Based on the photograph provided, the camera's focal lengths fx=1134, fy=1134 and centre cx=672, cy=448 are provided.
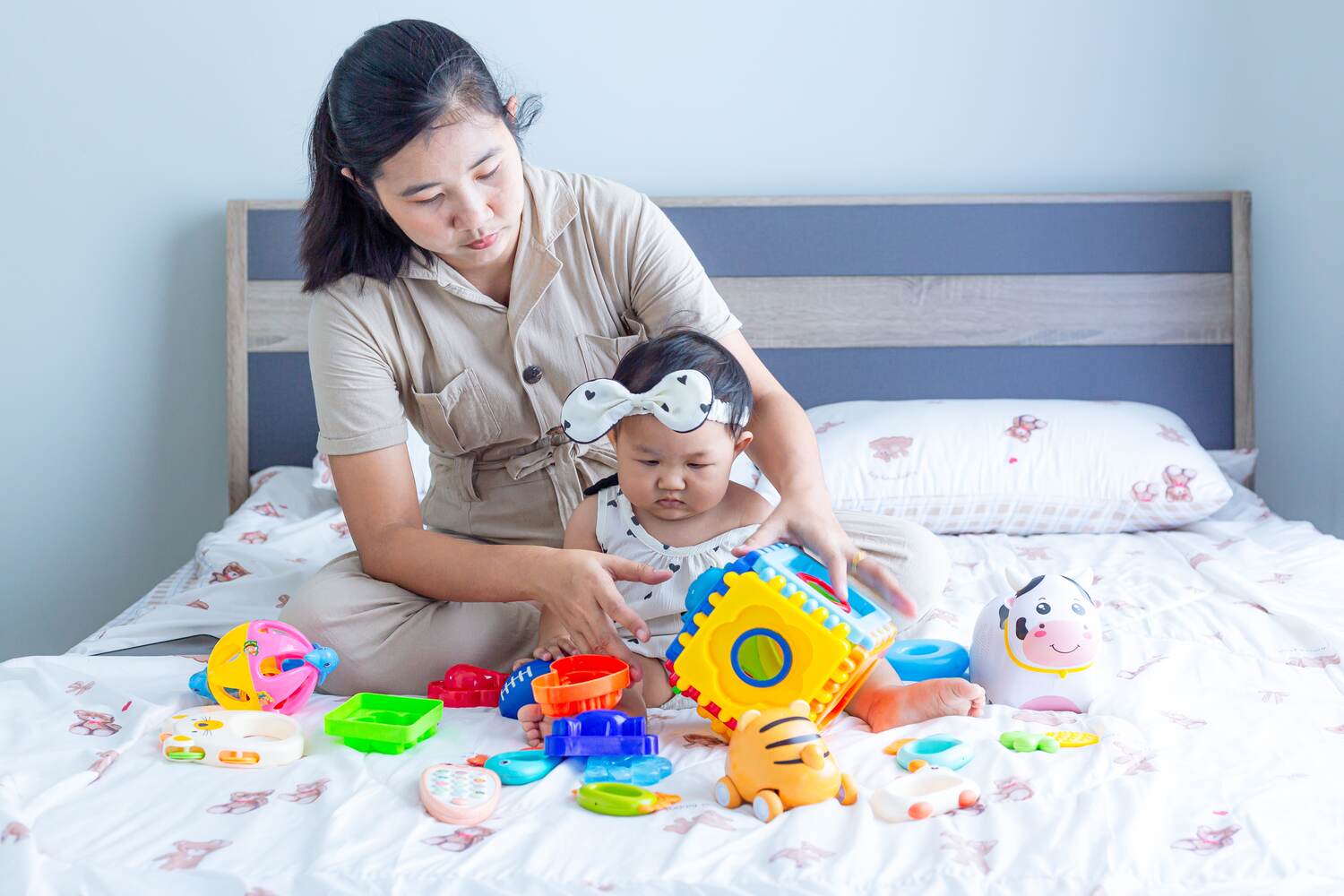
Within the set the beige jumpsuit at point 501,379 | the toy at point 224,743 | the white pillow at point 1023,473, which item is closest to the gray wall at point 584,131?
the white pillow at point 1023,473

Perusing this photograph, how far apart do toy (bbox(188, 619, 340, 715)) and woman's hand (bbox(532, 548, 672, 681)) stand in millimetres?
285

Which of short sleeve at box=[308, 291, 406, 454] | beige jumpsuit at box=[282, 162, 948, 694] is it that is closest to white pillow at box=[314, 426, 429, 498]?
beige jumpsuit at box=[282, 162, 948, 694]

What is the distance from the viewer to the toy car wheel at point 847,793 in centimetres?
102

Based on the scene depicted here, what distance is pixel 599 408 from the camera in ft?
4.35

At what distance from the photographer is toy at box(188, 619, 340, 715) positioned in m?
1.28

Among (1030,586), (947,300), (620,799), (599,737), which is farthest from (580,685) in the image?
(947,300)

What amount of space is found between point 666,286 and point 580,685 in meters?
0.66

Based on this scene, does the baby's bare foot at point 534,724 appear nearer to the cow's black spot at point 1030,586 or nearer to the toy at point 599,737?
the toy at point 599,737

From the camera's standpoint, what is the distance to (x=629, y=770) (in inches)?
42.6

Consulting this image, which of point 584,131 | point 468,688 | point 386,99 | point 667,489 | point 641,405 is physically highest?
point 584,131

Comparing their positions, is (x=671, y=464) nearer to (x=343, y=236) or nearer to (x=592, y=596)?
(x=592, y=596)

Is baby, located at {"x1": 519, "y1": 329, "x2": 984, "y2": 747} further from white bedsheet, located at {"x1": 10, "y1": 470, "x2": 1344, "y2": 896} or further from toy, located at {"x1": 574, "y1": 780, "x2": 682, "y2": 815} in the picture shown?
toy, located at {"x1": 574, "y1": 780, "x2": 682, "y2": 815}

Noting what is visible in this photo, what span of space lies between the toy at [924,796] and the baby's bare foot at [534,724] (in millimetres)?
361

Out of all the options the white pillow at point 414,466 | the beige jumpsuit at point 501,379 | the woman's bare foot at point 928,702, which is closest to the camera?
the woman's bare foot at point 928,702
